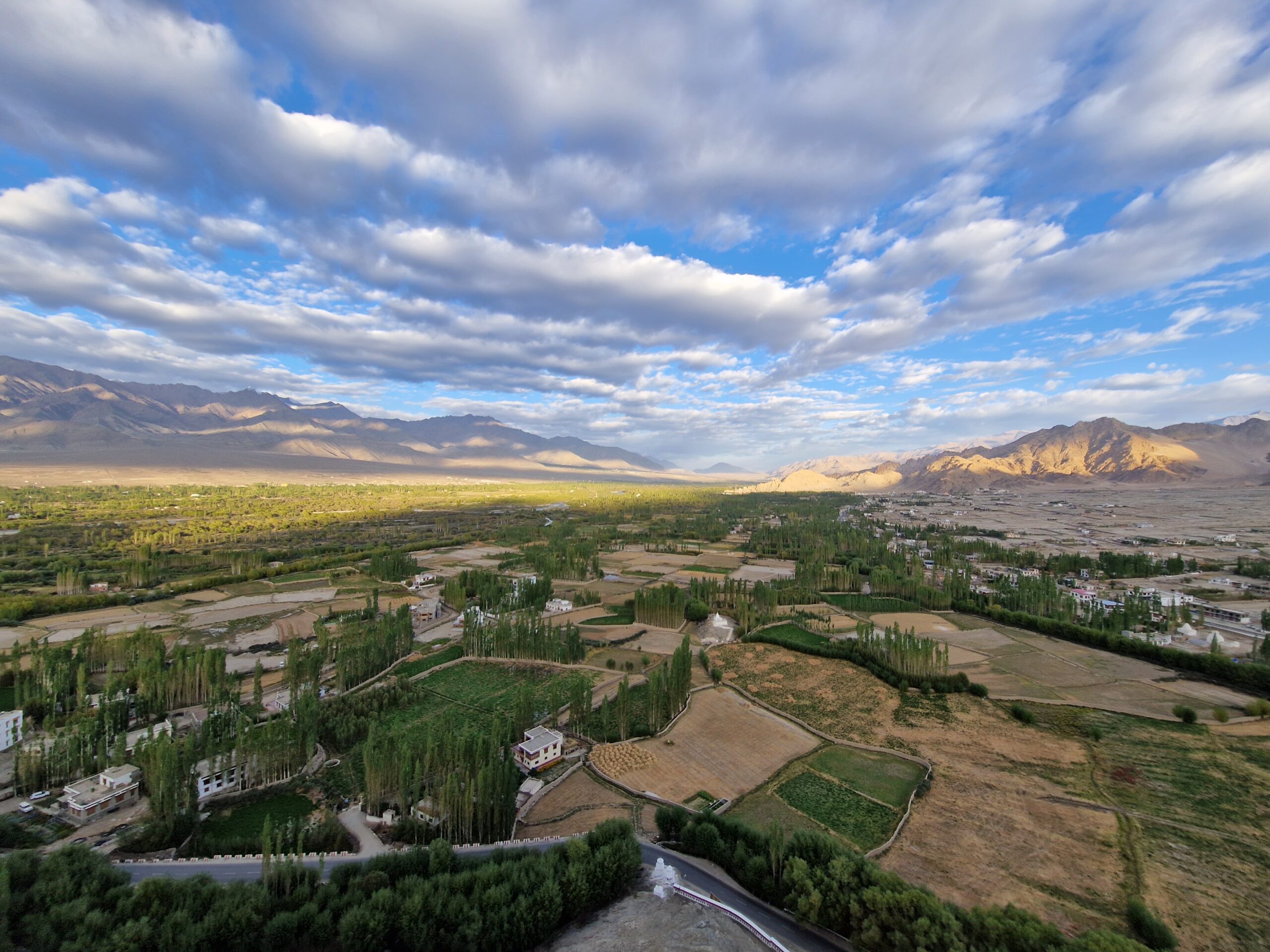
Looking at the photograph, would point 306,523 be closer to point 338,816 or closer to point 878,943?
point 338,816

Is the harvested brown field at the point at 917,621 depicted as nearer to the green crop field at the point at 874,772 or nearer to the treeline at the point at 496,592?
the green crop field at the point at 874,772

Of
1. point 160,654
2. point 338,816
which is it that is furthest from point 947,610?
point 160,654

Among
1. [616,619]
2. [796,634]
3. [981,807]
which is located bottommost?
[981,807]

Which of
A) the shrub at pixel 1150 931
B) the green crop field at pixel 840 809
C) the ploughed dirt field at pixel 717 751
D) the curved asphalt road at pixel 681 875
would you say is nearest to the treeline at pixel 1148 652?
the shrub at pixel 1150 931

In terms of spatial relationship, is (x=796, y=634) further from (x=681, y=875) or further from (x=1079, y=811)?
(x=681, y=875)

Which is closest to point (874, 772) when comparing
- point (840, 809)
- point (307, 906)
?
point (840, 809)

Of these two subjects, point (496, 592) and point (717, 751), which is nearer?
point (717, 751)

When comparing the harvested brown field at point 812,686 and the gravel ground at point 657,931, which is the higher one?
the gravel ground at point 657,931
